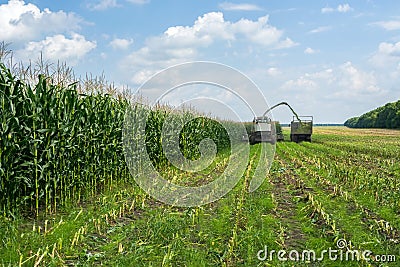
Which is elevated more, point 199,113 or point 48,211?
point 199,113

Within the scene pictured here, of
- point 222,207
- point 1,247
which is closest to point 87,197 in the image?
point 222,207

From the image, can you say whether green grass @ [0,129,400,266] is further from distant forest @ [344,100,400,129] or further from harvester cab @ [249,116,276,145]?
distant forest @ [344,100,400,129]

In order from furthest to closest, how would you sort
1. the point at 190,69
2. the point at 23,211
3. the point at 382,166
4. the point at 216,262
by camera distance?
the point at 382,166 → the point at 190,69 → the point at 23,211 → the point at 216,262

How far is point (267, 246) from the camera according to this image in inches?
246

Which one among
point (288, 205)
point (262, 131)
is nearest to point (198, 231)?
point (288, 205)

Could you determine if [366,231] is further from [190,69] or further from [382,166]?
[382,166]

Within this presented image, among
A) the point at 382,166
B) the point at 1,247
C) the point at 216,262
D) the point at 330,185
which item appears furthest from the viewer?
the point at 382,166

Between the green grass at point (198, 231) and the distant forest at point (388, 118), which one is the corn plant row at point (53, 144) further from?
the distant forest at point (388, 118)

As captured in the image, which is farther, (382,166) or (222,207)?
(382,166)

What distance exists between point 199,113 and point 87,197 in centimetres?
1201

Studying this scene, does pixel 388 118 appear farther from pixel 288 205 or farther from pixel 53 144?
pixel 53 144

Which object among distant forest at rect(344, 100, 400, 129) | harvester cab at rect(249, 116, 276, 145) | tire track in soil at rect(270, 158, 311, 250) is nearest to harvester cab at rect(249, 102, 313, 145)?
Answer: harvester cab at rect(249, 116, 276, 145)

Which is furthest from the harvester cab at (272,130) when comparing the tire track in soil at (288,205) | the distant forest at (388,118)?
the distant forest at (388,118)

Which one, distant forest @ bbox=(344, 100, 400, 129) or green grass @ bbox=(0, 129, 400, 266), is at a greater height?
distant forest @ bbox=(344, 100, 400, 129)
